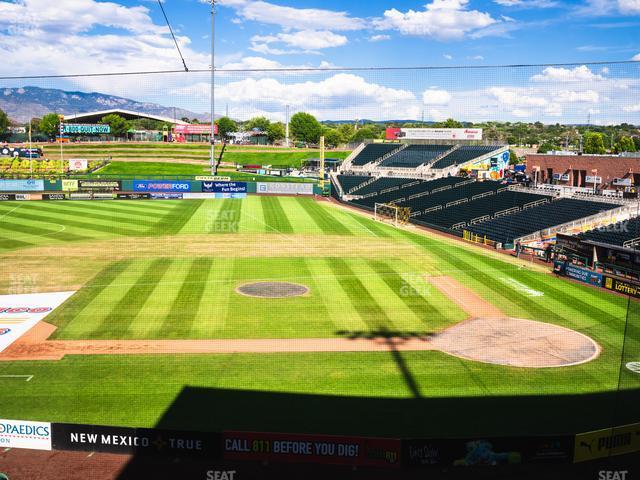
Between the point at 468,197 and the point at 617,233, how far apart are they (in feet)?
63.2

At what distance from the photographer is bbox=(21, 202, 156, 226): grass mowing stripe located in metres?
46.5

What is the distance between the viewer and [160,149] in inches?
3895

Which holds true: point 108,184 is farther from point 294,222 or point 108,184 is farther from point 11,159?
point 11,159

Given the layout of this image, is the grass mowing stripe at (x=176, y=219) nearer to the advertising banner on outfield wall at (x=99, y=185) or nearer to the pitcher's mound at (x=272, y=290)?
the advertising banner on outfield wall at (x=99, y=185)

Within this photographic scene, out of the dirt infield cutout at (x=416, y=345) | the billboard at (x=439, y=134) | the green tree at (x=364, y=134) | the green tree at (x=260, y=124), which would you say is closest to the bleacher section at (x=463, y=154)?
the billboard at (x=439, y=134)

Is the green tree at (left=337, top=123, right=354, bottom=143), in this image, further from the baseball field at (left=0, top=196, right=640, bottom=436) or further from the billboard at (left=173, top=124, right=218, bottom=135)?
the baseball field at (left=0, top=196, right=640, bottom=436)

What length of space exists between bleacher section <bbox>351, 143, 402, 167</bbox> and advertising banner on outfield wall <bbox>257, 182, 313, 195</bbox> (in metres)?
13.7

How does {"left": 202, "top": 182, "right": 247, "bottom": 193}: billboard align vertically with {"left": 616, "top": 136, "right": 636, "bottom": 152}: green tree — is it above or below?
below

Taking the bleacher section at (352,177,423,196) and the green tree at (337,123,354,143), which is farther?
the green tree at (337,123,354,143)

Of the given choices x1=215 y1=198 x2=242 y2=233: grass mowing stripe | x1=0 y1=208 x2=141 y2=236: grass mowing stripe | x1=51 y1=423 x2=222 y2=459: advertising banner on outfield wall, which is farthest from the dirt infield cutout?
x1=215 y1=198 x2=242 y2=233: grass mowing stripe

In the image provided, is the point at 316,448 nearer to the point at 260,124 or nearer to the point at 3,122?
the point at 3,122

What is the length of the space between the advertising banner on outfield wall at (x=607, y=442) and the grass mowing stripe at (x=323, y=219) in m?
31.3

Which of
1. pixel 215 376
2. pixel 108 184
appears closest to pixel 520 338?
pixel 215 376

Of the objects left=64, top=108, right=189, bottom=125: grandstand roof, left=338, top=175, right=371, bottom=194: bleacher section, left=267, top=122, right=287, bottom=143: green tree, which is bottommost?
left=338, top=175, right=371, bottom=194: bleacher section
